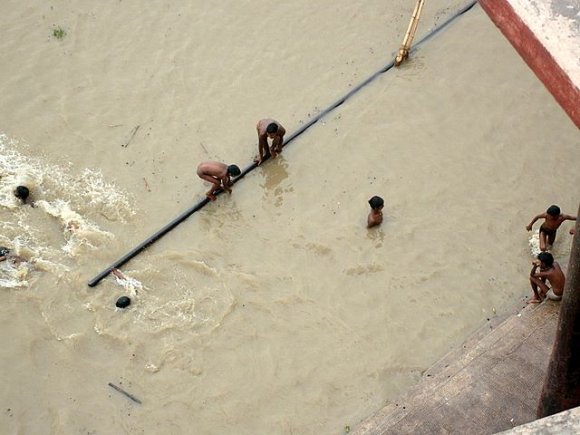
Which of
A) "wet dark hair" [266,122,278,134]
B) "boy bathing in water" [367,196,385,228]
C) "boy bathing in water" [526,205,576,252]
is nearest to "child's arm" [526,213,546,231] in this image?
"boy bathing in water" [526,205,576,252]

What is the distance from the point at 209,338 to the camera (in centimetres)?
717

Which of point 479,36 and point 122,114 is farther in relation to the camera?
point 479,36

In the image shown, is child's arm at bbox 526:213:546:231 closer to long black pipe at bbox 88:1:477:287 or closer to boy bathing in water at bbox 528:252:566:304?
boy bathing in water at bbox 528:252:566:304

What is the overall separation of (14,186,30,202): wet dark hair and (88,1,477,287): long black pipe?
146 centimetres

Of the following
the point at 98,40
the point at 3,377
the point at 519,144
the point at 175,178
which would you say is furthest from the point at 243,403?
the point at 98,40

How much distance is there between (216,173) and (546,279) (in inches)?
150

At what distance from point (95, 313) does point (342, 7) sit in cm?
579

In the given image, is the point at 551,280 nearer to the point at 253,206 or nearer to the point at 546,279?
the point at 546,279

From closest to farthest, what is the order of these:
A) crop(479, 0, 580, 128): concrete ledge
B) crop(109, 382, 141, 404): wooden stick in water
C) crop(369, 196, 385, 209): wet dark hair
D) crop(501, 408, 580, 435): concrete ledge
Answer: crop(501, 408, 580, 435): concrete ledge
crop(479, 0, 580, 128): concrete ledge
crop(109, 382, 141, 404): wooden stick in water
crop(369, 196, 385, 209): wet dark hair

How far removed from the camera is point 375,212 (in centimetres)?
766

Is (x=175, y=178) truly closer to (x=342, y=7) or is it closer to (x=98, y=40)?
(x=98, y=40)

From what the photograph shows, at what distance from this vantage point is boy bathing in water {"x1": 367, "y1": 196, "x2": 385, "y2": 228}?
757 centimetres

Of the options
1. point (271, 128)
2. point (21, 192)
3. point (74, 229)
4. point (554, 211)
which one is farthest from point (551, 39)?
point (21, 192)

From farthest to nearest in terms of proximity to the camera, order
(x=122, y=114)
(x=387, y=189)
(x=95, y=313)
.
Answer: (x=122, y=114)
(x=387, y=189)
(x=95, y=313)
